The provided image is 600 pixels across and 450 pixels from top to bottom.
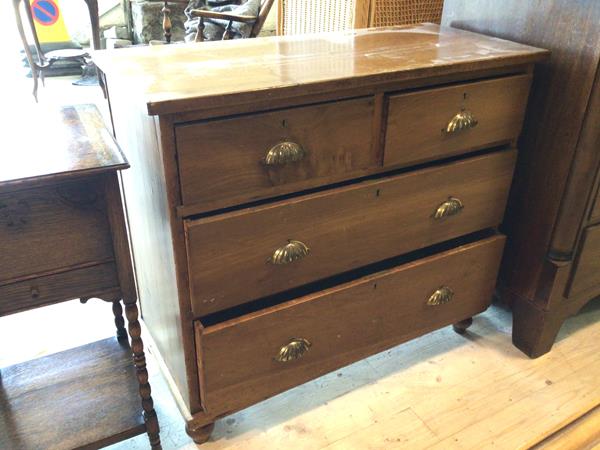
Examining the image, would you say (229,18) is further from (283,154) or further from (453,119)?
(283,154)

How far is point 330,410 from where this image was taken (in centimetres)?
125

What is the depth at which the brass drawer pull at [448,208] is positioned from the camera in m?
1.19

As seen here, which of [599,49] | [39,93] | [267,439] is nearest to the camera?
[599,49]

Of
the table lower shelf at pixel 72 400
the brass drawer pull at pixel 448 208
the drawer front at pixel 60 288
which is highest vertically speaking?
the drawer front at pixel 60 288

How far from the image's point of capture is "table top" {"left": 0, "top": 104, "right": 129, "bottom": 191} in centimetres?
76

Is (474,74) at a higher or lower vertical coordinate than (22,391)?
higher

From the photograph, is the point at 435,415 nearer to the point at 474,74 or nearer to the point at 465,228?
the point at 465,228

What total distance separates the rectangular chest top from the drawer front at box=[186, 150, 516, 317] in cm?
21

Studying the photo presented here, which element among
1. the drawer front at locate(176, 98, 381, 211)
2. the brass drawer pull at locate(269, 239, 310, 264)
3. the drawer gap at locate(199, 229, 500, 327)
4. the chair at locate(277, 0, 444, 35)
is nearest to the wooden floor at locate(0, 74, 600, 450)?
the drawer gap at locate(199, 229, 500, 327)

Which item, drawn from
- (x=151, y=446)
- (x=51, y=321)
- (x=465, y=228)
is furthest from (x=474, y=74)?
(x=51, y=321)

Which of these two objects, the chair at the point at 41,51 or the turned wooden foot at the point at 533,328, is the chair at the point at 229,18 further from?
the turned wooden foot at the point at 533,328

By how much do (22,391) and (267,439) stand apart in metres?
0.53

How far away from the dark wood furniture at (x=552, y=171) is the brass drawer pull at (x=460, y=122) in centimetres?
23

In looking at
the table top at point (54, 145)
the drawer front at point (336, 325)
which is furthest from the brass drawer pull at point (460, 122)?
the table top at point (54, 145)
